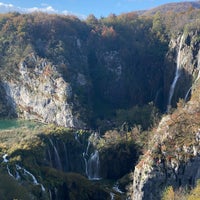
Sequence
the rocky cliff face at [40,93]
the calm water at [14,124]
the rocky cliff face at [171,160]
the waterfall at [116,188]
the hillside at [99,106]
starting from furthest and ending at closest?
the rocky cliff face at [40,93]
the calm water at [14,124]
the waterfall at [116,188]
the hillside at [99,106]
the rocky cliff face at [171,160]

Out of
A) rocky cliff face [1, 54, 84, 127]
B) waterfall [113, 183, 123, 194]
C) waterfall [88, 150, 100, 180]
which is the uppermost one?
rocky cliff face [1, 54, 84, 127]

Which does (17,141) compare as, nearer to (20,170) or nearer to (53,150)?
(53,150)

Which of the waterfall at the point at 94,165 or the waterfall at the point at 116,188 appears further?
the waterfall at the point at 94,165

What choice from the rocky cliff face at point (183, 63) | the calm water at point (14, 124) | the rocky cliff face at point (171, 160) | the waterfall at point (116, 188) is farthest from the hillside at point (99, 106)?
the calm water at point (14, 124)

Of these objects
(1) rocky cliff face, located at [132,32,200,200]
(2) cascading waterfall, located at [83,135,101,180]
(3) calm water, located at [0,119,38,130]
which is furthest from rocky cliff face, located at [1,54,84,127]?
(1) rocky cliff face, located at [132,32,200,200]

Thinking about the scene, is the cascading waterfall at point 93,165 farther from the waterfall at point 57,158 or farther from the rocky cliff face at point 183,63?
the rocky cliff face at point 183,63

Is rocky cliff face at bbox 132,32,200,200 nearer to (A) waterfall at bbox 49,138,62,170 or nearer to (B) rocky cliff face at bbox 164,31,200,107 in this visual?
(A) waterfall at bbox 49,138,62,170

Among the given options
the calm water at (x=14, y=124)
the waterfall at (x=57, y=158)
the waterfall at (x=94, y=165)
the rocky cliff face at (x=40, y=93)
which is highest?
the rocky cliff face at (x=40, y=93)
